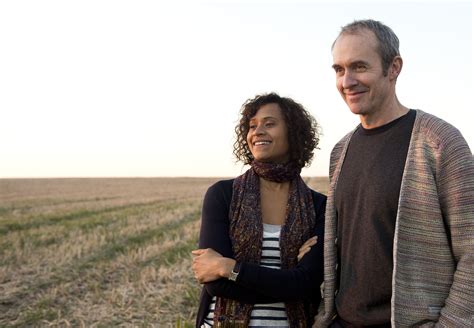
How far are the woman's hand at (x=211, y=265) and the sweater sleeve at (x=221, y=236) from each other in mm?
40

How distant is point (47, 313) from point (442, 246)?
6.37 meters

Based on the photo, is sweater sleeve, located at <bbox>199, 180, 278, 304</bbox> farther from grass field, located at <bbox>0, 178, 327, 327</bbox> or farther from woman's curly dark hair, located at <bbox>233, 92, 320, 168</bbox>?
grass field, located at <bbox>0, 178, 327, 327</bbox>

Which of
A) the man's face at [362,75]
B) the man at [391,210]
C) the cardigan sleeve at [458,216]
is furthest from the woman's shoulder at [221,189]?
the cardigan sleeve at [458,216]

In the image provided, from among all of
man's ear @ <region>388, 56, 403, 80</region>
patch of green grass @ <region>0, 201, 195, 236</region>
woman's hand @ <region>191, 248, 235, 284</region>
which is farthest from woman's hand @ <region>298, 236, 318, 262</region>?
patch of green grass @ <region>0, 201, 195, 236</region>

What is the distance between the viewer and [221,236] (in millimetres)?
3027

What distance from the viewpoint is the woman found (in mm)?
2863

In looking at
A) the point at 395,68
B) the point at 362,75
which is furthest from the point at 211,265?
the point at 395,68

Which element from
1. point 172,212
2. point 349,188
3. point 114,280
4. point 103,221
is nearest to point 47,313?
point 114,280

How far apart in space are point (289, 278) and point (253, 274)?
0.67ft

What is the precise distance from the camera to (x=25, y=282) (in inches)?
358

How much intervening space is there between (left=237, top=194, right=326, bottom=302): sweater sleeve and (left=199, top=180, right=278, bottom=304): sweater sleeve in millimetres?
72

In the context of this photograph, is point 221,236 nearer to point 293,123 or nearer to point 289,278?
point 289,278

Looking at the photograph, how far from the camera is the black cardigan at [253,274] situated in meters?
2.82

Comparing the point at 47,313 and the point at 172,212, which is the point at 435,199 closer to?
the point at 47,313
